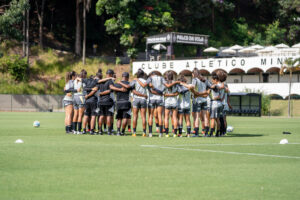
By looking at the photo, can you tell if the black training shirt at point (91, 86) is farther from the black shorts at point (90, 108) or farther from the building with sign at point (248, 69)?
the building with sign at point (248, 69)

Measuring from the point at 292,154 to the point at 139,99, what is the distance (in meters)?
7.02

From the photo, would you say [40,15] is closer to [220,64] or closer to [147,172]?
[220,64]

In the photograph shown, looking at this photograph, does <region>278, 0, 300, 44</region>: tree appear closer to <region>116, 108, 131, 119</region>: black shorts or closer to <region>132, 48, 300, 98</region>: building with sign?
<region>132, 48, 300, 98</region>: building with sign

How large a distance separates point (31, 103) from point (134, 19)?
19.5 metres

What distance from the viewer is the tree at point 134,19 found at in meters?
66.3

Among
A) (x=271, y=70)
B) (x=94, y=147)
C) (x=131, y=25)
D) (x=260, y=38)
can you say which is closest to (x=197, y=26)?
(x=260, y=38)

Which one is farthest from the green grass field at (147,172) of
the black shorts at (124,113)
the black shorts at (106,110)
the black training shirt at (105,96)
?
the black training shirt at (105,96)

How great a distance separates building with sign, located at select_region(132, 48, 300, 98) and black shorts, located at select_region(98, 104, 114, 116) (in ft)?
125

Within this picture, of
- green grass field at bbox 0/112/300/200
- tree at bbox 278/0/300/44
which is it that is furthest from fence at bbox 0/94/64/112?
green grass field at bbox 0/112/300/200

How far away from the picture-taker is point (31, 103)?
57.0 m

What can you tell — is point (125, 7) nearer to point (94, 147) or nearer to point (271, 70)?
point (271, 70)

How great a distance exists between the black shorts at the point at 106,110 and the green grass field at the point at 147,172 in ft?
17.5

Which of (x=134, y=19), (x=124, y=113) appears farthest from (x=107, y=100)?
(x=134, y=19)

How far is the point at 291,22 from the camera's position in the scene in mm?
82688
